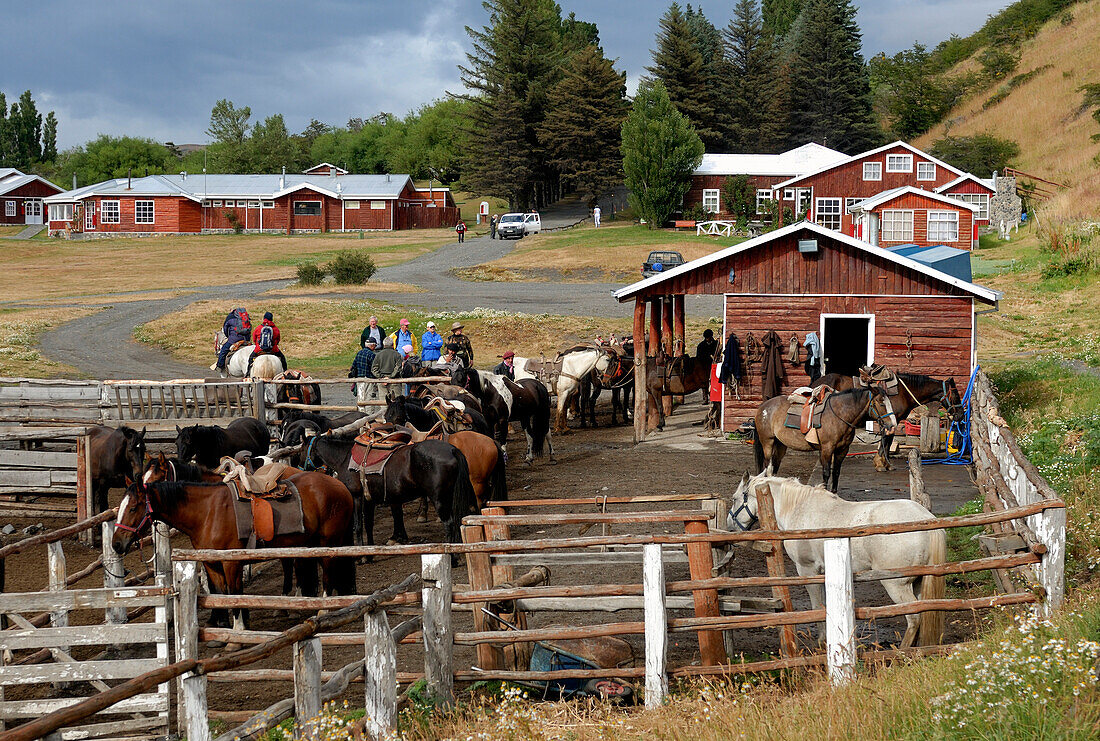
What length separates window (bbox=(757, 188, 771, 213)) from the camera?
58.7 m

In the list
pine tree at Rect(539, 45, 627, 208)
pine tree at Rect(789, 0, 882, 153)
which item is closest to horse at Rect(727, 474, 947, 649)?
pine tree at Rect(539, 45, 627, 208)

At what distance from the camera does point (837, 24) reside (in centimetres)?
8169

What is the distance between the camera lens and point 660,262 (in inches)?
1745

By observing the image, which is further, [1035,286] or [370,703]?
[1035,286]

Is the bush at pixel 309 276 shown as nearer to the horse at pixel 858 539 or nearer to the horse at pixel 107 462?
the horse at pixel 107 462

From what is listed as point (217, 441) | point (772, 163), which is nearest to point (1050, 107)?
point (772, 163)

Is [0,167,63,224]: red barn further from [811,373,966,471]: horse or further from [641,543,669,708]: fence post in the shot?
[641,543,669,708]: fence post

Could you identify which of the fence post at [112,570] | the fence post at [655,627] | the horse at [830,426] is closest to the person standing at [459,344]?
the horse at [830,426]

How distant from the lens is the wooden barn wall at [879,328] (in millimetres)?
19266

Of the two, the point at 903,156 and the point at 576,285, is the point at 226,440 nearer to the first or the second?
the point at 576,285

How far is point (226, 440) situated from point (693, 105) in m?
67.4

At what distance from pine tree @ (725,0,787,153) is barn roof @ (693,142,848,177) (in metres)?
15.0

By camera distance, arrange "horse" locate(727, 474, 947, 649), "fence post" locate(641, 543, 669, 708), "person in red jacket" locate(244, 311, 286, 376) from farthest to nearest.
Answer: "person in red jacket" locate(244, 311, 286, 376), "horse" locate(727, 474, 947, 649), "fence post" locate(641, 543, 669, 708)

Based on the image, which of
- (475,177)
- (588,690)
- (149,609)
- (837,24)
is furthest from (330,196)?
(588,690)
